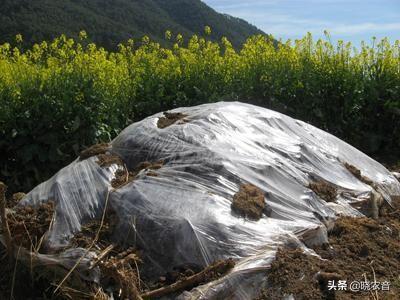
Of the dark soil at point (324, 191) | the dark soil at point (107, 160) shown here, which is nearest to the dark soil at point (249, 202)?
the dark soil at point (324, 191)

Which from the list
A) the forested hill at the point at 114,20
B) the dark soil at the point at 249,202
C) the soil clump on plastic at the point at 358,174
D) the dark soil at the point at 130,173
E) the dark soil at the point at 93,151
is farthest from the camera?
the forested hill at the point at 114,20

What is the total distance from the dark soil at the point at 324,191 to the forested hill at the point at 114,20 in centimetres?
3027

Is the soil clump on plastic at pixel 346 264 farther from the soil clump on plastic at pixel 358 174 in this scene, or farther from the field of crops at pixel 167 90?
the field of crops at pixel 167 90

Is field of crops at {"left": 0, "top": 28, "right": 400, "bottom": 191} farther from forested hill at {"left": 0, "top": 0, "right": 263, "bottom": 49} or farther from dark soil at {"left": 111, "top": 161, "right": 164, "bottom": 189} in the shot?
forested hill at {"left": 0, "top": 0, "right": 263, "bottom": 49}

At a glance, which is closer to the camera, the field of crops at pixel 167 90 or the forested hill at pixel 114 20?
the field of crops at pixel 167 90

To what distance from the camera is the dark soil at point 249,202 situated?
312 centimetres

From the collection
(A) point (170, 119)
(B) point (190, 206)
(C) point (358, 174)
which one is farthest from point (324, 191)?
(A) point (170, 119)

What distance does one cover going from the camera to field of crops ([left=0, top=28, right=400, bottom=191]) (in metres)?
4.95

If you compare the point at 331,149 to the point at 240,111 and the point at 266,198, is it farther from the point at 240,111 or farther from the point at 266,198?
the point at 266,198

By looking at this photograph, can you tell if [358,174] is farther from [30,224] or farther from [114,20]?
[114,20]

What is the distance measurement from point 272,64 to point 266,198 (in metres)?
3.08

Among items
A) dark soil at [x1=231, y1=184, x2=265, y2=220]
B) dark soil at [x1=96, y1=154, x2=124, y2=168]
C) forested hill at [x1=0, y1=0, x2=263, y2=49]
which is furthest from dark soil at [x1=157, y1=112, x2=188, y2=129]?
forested hill at [x1=0, y1=0, x2=263, y2=49]

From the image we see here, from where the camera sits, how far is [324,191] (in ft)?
11.9

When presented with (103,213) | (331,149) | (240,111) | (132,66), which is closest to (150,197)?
(103,213)
